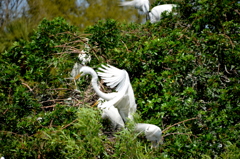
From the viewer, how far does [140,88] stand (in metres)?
3.86

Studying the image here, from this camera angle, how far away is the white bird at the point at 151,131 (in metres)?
3.06

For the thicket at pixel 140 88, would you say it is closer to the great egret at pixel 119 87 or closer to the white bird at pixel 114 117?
the white bird at pixel 114 117

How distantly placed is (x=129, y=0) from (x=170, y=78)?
→ 2.70 meters

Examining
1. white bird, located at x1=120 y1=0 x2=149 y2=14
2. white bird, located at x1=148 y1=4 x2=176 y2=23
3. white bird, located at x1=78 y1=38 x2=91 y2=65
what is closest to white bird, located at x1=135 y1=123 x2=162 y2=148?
white bird, located at x1=78 y1=38 x2=91 y2=65

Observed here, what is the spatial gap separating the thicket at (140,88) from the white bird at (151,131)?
0.28 feet

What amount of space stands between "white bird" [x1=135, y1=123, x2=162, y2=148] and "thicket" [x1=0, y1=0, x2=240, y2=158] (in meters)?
0.08

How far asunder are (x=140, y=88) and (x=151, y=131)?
2.87 feet

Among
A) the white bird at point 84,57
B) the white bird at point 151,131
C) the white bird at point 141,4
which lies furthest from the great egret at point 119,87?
the white bird at point 141,4

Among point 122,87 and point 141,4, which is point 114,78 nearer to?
point 122,87

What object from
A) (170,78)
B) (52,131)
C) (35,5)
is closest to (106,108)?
(52,131)

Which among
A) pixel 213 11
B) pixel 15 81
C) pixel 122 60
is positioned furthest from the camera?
pixel 213 11

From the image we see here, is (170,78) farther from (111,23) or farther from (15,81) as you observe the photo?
(15,81)

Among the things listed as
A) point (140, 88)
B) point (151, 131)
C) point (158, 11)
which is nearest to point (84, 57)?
point (140, 88)

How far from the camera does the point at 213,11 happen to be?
4.49 metres
